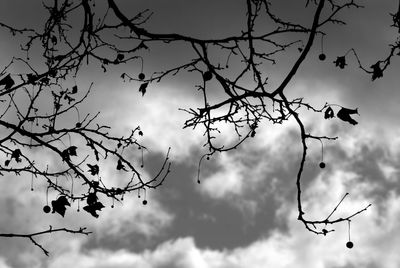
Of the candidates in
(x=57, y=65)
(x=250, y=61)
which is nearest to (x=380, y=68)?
(x=250, y=61)

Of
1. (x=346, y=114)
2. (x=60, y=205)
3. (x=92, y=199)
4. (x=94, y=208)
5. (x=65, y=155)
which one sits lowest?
(x=60, y=205)

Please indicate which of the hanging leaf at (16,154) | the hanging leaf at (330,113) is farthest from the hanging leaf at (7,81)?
the hanging leaf at (330,113)

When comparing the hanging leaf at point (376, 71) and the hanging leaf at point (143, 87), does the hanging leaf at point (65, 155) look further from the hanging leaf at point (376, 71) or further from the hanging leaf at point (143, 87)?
the hanging leaf at point (376, 71)

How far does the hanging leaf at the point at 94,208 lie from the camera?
16.6ft

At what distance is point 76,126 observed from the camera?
6598 mm

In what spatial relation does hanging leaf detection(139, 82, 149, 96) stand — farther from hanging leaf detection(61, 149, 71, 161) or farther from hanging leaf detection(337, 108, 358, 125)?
hanging leaf detection(337, 108, 358, 125)

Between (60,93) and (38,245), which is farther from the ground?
(60,93)

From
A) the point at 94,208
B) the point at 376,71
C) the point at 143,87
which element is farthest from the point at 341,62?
the point at 94,208

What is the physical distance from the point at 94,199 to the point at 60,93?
192 cm

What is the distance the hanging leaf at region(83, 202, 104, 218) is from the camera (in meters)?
5.05

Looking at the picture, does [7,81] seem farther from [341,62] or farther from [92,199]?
[341,62]

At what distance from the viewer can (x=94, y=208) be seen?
5125 mm

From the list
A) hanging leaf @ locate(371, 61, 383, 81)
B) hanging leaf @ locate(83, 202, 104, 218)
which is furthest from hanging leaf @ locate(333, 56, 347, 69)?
hanging leaf @ locate(83, 202, 104, 218)

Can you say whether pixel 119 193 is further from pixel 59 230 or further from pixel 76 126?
pixel 76 126
